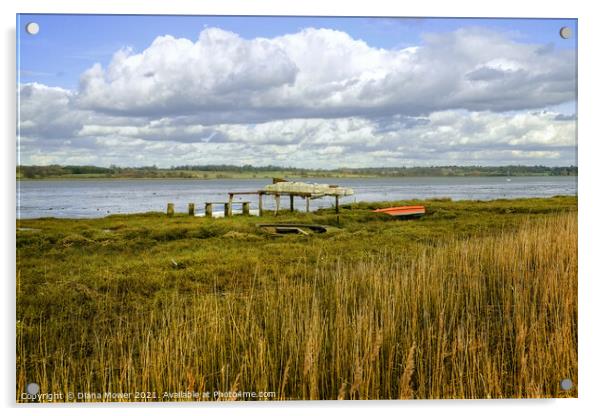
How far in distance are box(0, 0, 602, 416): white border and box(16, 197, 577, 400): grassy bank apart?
0.07 metres

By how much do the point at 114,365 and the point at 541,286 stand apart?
2.57 meters

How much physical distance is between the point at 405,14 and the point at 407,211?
147 centimetres

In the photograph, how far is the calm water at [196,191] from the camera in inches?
120

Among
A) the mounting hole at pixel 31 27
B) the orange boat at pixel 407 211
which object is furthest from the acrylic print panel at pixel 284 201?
the orange boat at pixel 407 211

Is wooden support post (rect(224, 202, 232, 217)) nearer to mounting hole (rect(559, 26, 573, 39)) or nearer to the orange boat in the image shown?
the orange boat

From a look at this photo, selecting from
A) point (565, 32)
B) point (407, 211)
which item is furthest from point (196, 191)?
point (565, 32)

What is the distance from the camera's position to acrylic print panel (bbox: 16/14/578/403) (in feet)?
9.43

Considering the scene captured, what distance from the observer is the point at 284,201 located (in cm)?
365

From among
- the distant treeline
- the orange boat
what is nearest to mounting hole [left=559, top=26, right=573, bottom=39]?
the distant treeline

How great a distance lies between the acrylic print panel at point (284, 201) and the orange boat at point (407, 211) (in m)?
0.11

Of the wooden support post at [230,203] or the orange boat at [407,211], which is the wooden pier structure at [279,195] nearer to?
the wooden support post at [230,203]

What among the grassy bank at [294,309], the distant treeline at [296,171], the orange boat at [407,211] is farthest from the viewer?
the orange boat at [407,211]

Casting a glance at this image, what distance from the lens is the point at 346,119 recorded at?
3.47 m

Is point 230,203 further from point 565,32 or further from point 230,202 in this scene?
point 565,32
